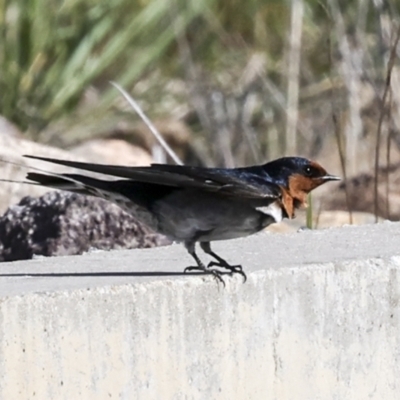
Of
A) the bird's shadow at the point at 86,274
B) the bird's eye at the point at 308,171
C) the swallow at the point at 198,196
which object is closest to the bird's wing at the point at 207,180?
the swallow at the point at 198,196

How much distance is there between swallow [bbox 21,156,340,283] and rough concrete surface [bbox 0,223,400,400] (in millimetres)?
122

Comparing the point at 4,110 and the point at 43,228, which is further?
the point at 4,110

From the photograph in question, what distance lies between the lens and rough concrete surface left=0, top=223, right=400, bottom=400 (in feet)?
9.76

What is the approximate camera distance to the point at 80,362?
9.83ft

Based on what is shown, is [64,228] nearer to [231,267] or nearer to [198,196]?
[198,196]

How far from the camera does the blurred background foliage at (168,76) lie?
8.21m

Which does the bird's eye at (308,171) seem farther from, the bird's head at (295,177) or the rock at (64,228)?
the rock at (64,228)

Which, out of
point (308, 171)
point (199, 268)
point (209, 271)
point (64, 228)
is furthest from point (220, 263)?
point (64, 228)

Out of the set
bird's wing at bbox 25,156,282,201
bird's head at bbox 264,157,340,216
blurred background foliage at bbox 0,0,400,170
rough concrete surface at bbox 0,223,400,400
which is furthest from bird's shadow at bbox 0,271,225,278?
blurred background foliage at bbox 0,0,400,170

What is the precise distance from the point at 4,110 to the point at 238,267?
5477mm

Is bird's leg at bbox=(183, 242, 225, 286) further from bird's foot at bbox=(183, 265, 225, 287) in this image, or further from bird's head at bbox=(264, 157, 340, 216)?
bird's head at bbox=(264, 157, 340, 216)

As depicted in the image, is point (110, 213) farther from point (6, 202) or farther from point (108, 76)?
point (108, 76)

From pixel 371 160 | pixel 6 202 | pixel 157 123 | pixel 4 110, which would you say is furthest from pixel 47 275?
pixel 157 123

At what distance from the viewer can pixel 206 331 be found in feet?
10.5
